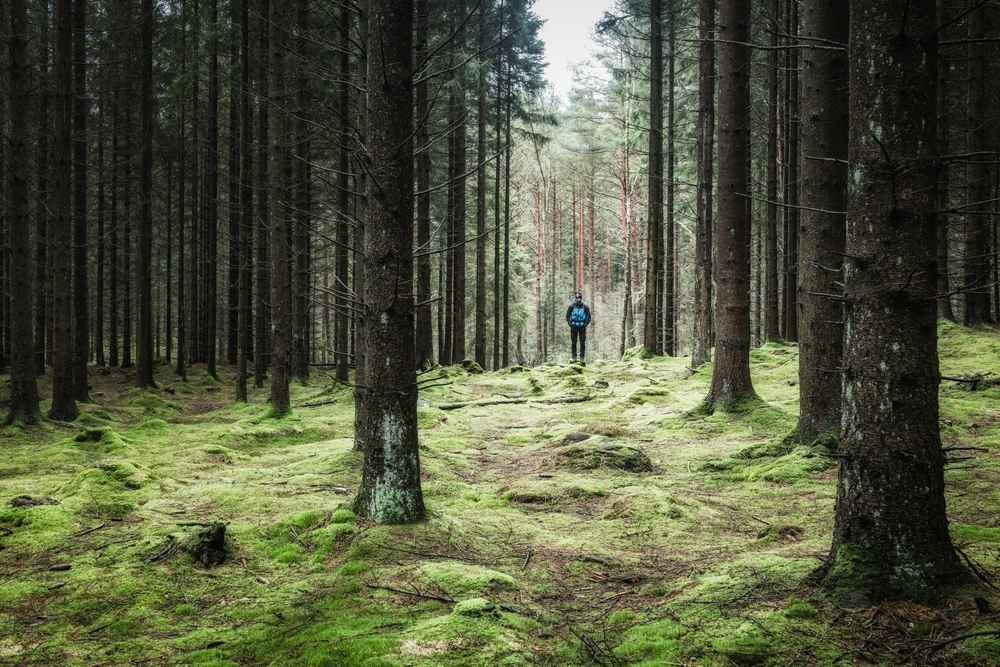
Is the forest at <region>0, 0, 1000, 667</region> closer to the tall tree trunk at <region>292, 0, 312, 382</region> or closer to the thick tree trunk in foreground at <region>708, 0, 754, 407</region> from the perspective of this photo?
the thick tree trunk in foreground at <region>708, 0, 754, 407</region>

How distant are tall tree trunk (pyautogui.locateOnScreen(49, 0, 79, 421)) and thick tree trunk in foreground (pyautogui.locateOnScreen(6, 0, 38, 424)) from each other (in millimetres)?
481

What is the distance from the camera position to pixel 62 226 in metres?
11.7

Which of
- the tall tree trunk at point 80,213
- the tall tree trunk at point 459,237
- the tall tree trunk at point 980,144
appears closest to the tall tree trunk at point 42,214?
the tall tree trunk at point 80,213

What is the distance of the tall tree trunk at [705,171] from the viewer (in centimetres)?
1441

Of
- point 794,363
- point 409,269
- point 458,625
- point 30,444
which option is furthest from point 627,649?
point 794,363

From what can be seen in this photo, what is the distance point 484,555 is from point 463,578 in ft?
2.49

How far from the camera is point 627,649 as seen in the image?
10.6 feet

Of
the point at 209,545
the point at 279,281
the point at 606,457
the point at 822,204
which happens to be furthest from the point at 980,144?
the point at 209,545

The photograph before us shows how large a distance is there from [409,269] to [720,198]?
674cm

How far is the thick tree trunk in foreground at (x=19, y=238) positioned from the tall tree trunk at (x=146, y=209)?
5383mm

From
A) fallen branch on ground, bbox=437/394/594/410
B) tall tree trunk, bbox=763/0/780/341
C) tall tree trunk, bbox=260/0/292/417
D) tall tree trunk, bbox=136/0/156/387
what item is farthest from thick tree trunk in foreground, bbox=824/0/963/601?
tall tree trunk, bbox=136/0/156/387

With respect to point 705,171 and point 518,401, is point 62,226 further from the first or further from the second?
Answer: point 705,171

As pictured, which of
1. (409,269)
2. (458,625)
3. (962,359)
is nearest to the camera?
(458,625)

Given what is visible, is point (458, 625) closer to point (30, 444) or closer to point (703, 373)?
point (30, 444)
